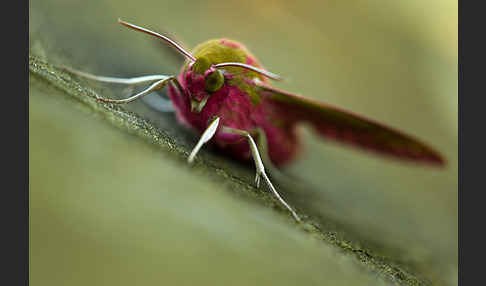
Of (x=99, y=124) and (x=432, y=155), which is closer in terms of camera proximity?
(x=99, y=124)

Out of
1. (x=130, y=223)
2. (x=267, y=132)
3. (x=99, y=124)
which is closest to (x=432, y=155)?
(x=267, y=132)

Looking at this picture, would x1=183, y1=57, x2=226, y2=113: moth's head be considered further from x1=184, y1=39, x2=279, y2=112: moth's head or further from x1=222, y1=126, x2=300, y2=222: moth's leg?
x1=222, y1=126, x2=300, y2=222: moth's leg

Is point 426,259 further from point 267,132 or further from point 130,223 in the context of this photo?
point 130,223

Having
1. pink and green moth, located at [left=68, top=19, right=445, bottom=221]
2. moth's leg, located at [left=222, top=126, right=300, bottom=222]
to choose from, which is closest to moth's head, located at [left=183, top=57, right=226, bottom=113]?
pink and green moth, located at [left=68, top=19, right=445, bottom=221]

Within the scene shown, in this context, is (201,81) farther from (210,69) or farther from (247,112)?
(247,112)

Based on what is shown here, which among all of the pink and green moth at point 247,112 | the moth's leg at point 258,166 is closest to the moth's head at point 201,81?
the pink and green moth at point 247,112

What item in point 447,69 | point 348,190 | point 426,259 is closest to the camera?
point 426,259
